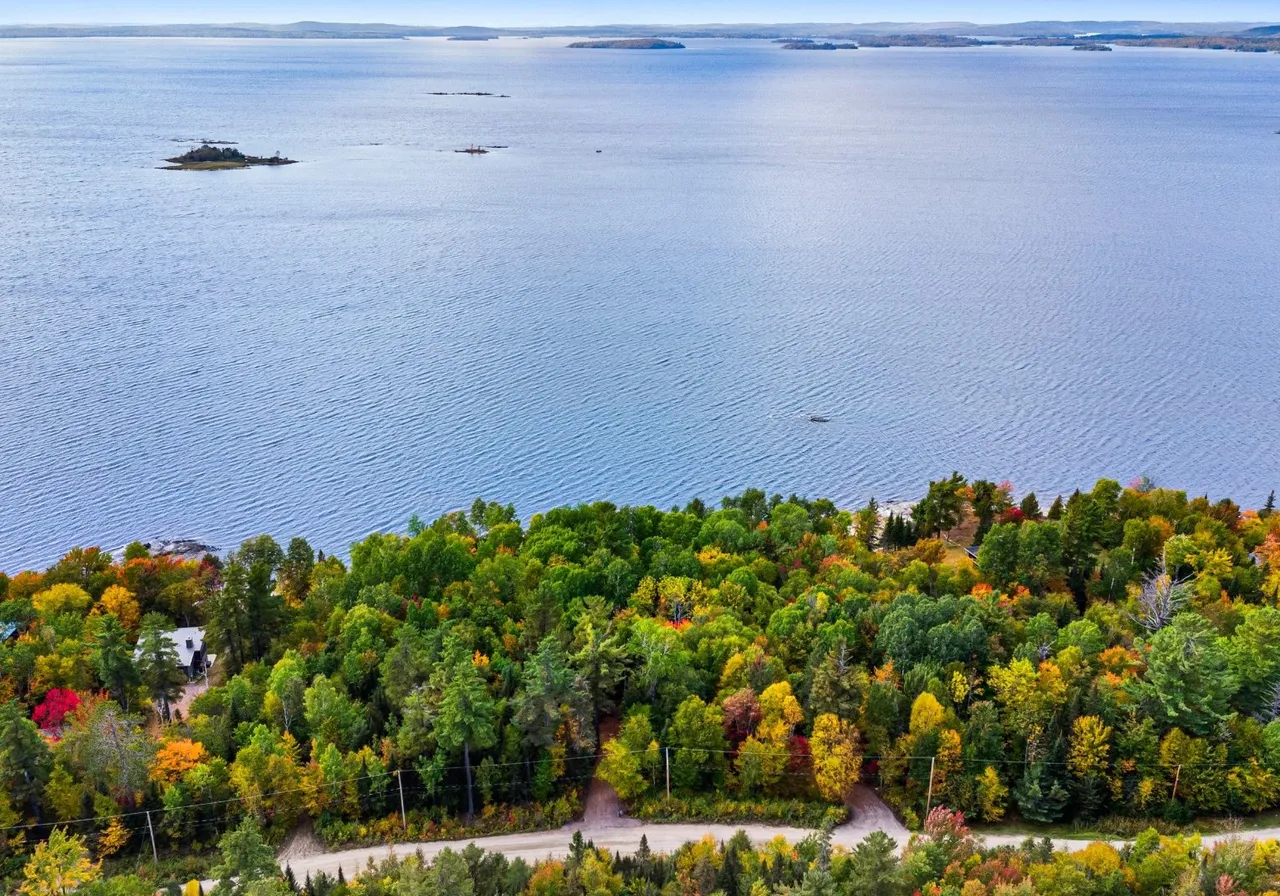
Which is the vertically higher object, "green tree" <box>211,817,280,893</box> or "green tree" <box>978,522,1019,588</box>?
"green tree" <box>978,522,1019,588</box>

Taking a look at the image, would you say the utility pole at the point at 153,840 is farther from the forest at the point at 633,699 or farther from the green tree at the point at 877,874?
the green tree at the point at 877,874

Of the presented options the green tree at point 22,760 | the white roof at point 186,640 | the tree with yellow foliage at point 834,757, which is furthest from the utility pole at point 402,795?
the tree with yellow foliage at point 834,757

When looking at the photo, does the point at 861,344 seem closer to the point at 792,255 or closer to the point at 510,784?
the point at 792,255

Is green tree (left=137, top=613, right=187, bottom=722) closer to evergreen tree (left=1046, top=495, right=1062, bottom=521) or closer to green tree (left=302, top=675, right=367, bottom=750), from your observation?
green tree (left=302, top=675, right=367, bottom=750)

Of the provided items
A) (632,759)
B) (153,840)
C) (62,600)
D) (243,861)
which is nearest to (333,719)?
(153,840)

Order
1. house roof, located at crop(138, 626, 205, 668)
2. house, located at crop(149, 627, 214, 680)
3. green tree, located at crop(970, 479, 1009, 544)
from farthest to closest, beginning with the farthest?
green tree, located at crop(970, 479, 1009, 544) → house roof, located at crop(138, 626, 205, 668) → house, located at crop(149, 627, 214, 680)

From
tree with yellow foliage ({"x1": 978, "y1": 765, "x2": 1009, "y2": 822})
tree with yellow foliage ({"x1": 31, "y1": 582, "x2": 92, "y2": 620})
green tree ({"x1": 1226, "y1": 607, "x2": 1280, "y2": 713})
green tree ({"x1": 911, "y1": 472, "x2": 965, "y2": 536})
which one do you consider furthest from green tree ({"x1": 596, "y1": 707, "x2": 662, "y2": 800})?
tree with yellow foliage ({"x1": 31, "y1": 582, "x2": 92, "y2": 620})

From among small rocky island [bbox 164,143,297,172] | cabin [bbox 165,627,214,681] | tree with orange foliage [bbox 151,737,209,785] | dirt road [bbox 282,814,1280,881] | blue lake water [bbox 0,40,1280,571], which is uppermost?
small rocky island [bbox 164,143,297,172]
